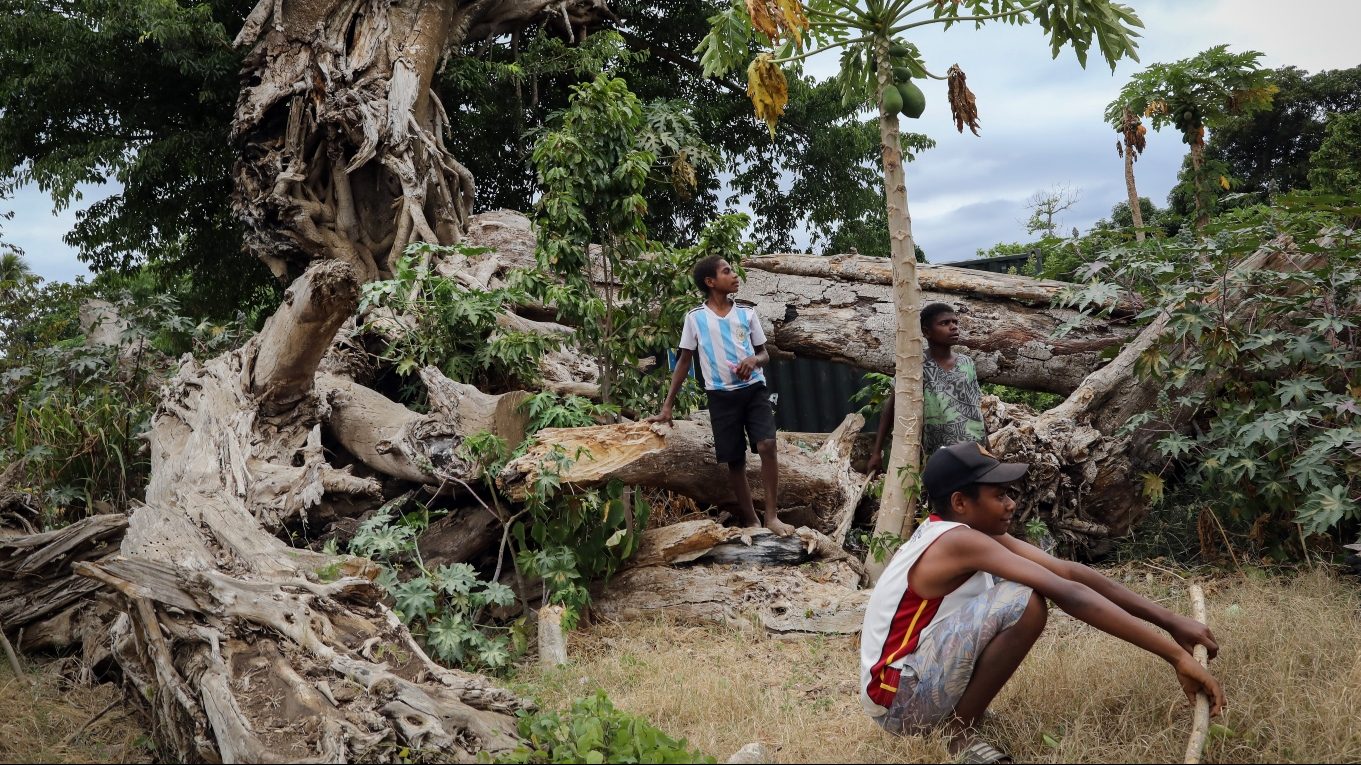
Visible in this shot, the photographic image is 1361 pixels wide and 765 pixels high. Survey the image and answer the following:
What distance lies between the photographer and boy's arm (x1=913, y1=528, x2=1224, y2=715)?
3127mm

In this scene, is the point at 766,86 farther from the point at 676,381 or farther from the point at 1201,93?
the point at 1201,93

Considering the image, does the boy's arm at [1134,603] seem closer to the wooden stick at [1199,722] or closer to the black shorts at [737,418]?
the wooden stick at [1199,722]

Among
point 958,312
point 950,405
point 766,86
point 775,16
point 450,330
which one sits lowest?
point 950,405

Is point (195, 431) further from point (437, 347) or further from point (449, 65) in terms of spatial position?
point (449, 65)

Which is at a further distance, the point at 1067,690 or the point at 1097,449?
the point at 1097,449

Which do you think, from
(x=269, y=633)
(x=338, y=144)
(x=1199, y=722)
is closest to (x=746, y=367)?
(x=269, y=633)

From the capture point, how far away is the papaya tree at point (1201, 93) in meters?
9.86

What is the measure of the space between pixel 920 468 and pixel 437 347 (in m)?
3.15

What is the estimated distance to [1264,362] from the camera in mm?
5914

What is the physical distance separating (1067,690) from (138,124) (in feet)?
40.1

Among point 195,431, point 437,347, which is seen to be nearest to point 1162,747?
point 437,347

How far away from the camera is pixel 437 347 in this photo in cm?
672

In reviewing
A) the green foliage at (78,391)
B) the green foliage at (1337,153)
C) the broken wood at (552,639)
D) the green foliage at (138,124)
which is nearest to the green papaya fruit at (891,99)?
the broken wood at (552,639)

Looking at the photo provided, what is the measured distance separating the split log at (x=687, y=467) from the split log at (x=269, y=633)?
1.08 metres
